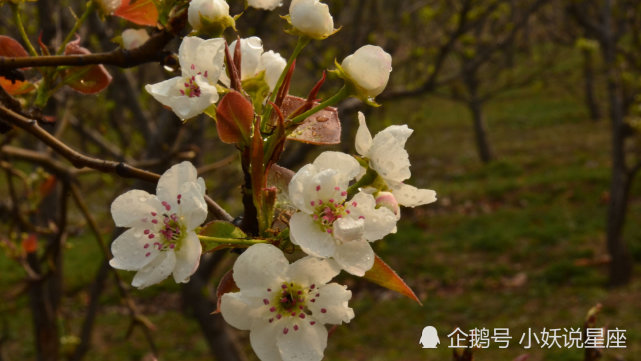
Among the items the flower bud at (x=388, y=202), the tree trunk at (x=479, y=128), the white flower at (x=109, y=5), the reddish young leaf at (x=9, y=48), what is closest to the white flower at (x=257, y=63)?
the flower bud at (x=388, y=202)

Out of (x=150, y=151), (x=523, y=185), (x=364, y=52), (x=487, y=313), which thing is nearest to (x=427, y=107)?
(x=523, y=185)

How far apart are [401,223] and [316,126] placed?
7.48 metres

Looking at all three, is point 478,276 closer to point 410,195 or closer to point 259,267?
point 410,195

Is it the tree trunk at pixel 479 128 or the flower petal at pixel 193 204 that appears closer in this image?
the flower petal at pixel 193 204

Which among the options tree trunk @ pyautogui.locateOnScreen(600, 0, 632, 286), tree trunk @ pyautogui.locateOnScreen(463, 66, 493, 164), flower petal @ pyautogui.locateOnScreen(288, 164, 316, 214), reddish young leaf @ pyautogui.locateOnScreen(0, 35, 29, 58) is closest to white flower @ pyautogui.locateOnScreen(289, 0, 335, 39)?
flower petal @ pyautogui.locateOnScreen(288, 164, 316, 214)

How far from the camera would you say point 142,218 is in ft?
2.87

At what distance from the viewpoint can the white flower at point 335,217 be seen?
0.75m

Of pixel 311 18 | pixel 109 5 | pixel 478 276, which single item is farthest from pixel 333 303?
pixel 478 276

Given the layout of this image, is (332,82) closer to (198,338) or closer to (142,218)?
(198,338)

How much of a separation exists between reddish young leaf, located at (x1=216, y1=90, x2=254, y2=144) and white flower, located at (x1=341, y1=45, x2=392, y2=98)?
0.56ft

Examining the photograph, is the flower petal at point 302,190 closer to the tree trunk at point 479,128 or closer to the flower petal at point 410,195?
the flower petal at point 410,195

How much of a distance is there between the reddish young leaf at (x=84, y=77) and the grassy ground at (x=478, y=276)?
2671 mm

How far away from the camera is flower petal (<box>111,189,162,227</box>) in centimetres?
86

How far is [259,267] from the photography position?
79 centimetres
